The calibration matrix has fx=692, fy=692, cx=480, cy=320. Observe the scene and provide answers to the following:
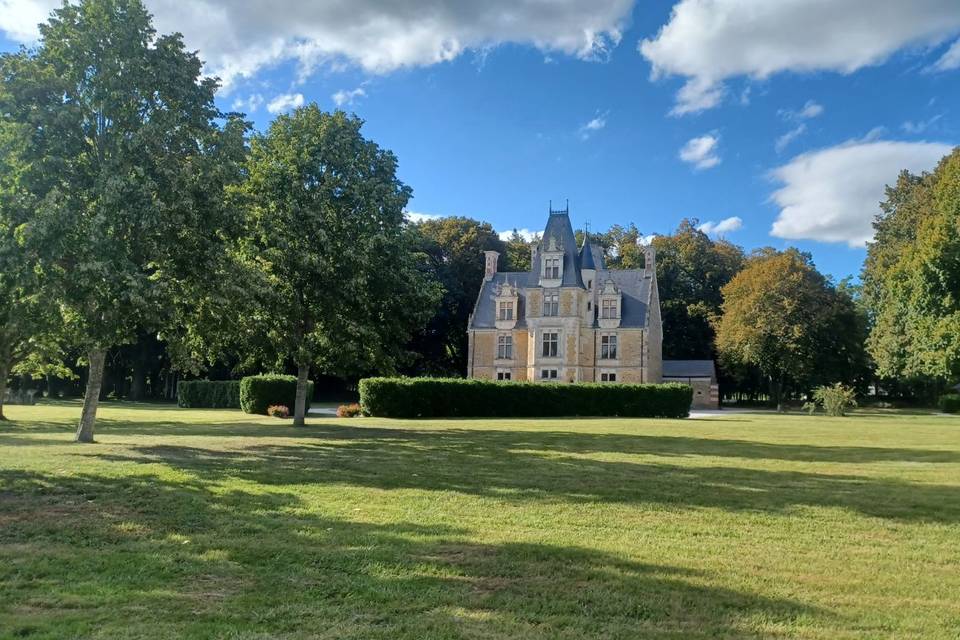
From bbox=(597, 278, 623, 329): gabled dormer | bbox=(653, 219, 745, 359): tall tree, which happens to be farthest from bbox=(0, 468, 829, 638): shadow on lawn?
bbox=(653, 219, 745, 359): tall tree

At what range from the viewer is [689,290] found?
67.5m

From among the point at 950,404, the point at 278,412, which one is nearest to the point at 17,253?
the point at 278,412

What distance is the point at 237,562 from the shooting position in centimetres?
583

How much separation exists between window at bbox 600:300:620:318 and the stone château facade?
0.08 metres

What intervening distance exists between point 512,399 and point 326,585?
30.5 meters

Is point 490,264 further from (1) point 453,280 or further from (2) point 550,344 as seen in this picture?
(2) point 550,344

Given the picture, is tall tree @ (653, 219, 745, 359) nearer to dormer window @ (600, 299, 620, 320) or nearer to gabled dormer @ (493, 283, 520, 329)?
dormer window @ (600, 299, 620, 320)

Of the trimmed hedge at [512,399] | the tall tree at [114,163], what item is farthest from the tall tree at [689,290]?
the tall tree at [114,163]

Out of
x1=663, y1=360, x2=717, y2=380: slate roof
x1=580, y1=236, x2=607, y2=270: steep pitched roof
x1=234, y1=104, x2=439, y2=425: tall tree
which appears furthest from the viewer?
x1=663, y1=360, x2=717, y2=380: slate roof

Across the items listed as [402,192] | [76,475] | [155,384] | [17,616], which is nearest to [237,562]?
[17,616]

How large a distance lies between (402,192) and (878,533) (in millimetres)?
18027

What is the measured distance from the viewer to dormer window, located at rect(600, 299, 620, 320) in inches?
2101

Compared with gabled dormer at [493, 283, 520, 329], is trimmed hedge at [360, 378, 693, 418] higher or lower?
lower

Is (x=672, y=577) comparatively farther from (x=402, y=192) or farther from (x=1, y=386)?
(x=1, y=386)
